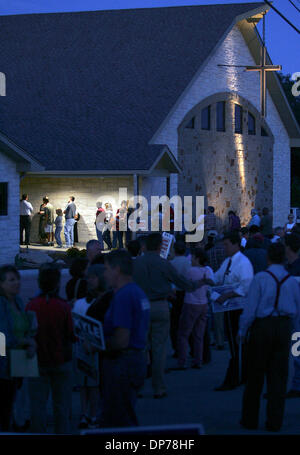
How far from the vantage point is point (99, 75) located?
111ft

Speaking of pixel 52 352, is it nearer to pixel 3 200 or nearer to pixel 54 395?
pixel 54 395

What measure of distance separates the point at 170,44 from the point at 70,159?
8.61 metres

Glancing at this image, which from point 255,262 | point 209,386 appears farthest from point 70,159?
point 209,386

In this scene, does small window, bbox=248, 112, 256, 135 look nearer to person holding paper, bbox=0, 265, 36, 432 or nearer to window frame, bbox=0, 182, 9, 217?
window frame, bbox=0, 182, 9, 217

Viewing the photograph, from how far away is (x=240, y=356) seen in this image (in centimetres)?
1042

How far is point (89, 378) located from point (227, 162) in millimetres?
29797

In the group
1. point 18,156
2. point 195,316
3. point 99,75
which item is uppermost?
point 99,75

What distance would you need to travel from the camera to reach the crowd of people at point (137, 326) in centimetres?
651

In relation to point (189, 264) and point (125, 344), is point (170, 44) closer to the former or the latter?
point (189, 264)

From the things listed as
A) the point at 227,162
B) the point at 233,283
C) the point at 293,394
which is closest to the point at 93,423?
the point at 233,283

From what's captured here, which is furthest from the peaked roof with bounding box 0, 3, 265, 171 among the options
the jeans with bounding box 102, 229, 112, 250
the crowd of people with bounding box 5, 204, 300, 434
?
the crowd of people with bounding box 5, 204, 300, 434

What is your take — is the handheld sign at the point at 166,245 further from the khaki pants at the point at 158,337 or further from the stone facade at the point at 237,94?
the stone facade at the point at 237,94

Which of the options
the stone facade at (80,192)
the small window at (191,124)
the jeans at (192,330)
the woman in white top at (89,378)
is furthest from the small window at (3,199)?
the woman in white top at (89,378)

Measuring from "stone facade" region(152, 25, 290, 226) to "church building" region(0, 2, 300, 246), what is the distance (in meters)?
0.06
